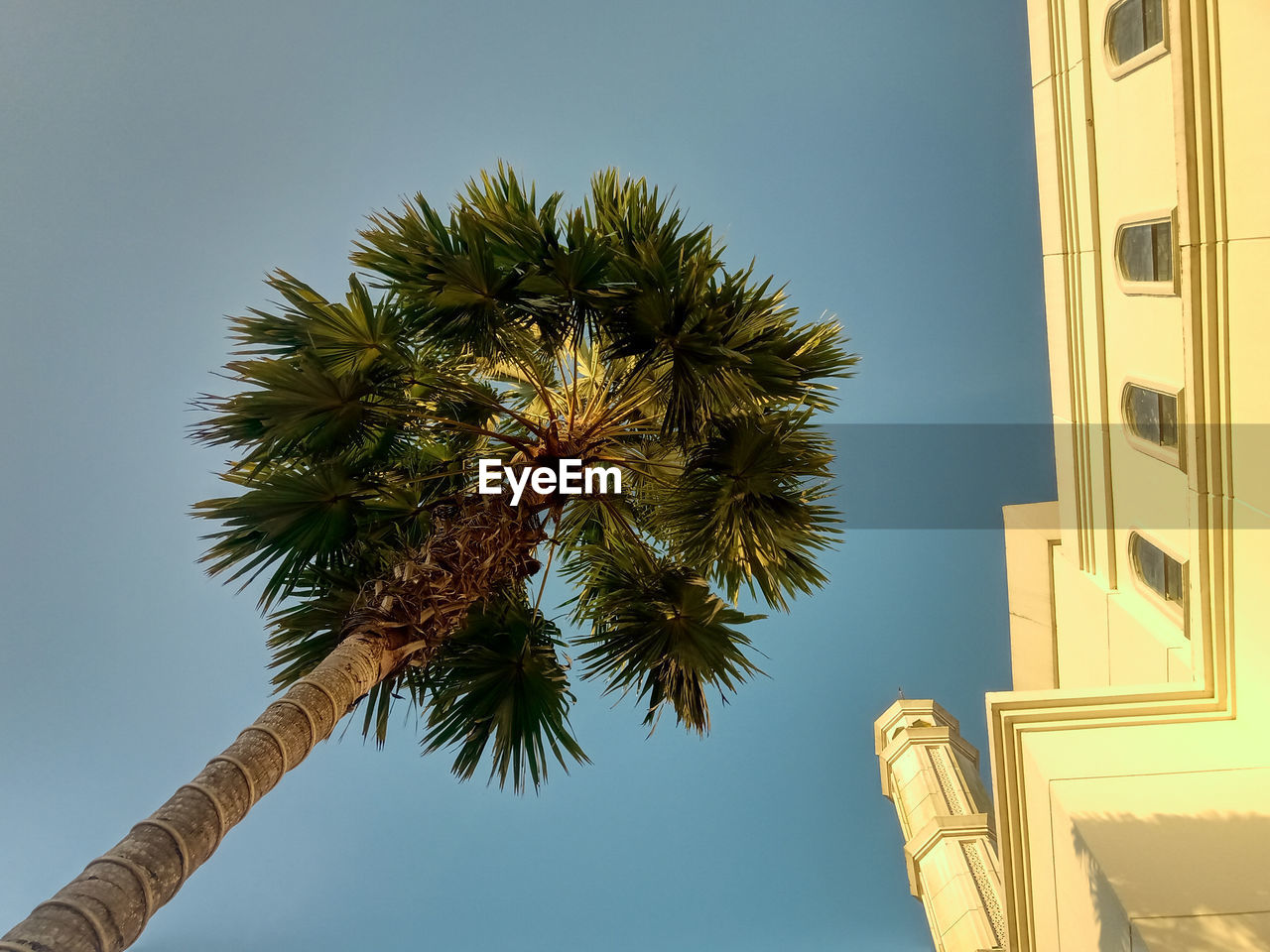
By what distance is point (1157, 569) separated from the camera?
915 centimetres

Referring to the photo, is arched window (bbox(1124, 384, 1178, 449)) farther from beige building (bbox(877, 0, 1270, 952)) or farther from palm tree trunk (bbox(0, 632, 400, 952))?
palm tree trunk (bbox(0, 632, 400, 952))

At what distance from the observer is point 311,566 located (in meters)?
6.88

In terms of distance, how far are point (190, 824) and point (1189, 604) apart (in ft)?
28.8

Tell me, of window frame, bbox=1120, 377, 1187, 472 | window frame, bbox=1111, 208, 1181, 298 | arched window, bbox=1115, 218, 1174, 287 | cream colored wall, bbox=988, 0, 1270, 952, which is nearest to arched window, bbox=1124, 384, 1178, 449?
window frame, bbox=1120, 377, 1187, 472

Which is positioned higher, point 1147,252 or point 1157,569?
point 1147,252

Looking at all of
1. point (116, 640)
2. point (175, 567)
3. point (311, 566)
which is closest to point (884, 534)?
point (311, 566)

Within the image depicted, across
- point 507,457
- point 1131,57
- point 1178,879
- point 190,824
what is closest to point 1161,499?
point 1178,879

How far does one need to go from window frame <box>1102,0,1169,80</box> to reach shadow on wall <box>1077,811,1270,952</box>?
7.25 m

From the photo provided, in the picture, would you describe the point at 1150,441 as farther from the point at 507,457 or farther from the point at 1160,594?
the point at 507,457

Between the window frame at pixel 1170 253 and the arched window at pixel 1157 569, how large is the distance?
297 centimetres

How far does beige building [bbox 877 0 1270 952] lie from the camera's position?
6.13m

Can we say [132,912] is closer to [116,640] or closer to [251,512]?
[251,512]

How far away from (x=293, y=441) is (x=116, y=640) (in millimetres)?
12366

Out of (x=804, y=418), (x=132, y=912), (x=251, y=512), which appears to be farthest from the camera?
(x=804, y=418)
